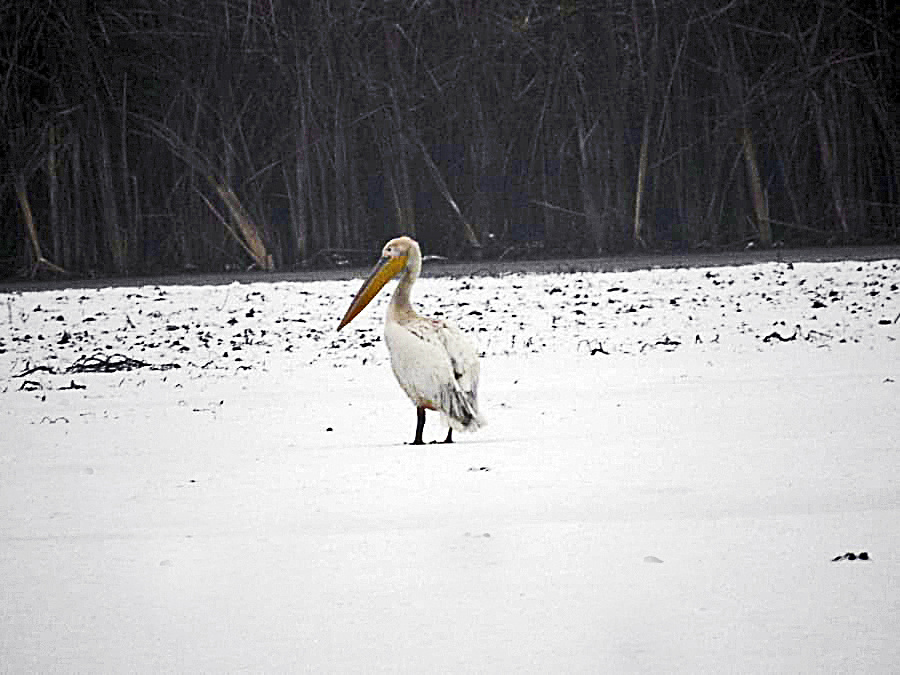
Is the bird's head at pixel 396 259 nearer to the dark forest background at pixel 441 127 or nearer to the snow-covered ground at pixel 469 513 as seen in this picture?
the snow-covered ground at pixel 469 513

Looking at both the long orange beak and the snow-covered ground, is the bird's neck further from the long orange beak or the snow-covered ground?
the snow-covered ground

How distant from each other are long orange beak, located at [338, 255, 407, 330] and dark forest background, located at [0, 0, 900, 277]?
1444cm

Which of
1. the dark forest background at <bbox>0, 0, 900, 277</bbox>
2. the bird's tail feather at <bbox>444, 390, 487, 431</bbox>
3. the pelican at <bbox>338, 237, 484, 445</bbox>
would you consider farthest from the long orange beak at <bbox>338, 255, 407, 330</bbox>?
the dark forest background at <bbox>0, 0, 900, 277</bbox>

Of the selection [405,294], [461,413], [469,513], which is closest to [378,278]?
[405,294]

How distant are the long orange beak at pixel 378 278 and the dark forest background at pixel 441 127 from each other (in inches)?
568

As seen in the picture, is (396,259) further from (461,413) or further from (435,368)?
(461,413)

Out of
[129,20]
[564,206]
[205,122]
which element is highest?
[129,20]

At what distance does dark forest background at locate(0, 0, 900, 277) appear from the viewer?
22.9 metres

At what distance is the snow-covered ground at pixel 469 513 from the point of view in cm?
367

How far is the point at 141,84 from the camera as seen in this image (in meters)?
23.5

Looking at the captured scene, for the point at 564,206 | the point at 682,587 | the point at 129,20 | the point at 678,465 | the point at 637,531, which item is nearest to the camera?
the point at 682,587

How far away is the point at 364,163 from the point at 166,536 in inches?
813

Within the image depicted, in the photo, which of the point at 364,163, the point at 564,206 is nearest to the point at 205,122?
the point at 364,163

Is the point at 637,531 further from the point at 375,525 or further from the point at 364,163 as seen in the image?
the point at 364,163
